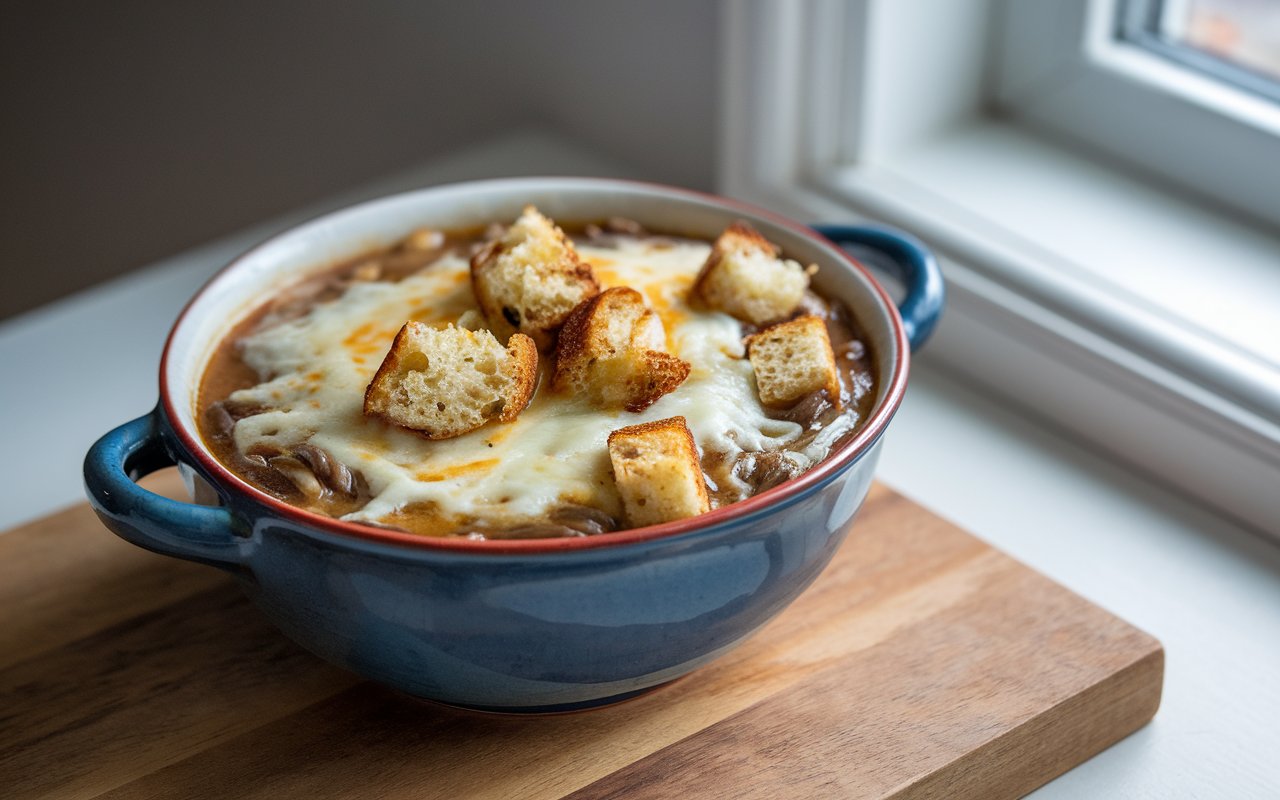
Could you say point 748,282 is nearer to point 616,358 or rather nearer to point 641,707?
point 616,358

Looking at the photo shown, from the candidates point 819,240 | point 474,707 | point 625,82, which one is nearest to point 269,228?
point 625,82

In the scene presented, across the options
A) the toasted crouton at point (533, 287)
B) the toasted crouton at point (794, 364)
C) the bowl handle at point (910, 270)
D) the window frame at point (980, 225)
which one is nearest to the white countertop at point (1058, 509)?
the window frame at point (980, 225)

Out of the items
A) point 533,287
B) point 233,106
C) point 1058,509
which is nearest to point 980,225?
point 1058,509

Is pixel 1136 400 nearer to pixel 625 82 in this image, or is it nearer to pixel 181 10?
pixel 625 82

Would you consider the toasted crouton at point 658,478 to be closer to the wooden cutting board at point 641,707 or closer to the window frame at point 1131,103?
the wooden cutting board at point 641,707

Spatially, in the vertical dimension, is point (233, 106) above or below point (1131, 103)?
below

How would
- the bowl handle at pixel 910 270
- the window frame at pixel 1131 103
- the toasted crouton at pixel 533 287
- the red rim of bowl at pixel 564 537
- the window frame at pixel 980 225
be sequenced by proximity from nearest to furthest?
the red rim of bowl at pixel 564 537
the toasted crouton at pixel 533 287
the bowl handle at pixel 910 270
the window frame at pixel 980 225
the window frame at pixel 1131 103

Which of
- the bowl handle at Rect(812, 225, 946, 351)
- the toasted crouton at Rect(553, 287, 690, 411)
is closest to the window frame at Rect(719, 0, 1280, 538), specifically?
the bowl handle at Rect(812, 225, 946, 351)

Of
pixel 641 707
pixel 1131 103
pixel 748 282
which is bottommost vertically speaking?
pixel 641 707
